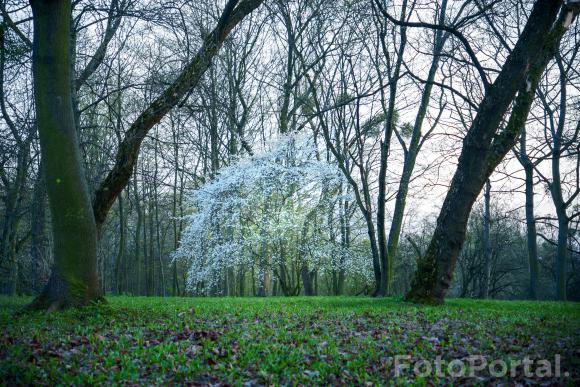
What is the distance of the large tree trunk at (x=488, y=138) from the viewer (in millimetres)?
8859

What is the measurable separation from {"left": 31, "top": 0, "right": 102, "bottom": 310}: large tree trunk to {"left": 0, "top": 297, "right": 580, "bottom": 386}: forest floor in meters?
0.54

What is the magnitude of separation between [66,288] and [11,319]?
82 cm

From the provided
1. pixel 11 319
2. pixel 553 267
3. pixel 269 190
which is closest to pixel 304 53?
pixel 269 190

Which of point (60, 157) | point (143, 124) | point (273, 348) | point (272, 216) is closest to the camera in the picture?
point (273, 348)

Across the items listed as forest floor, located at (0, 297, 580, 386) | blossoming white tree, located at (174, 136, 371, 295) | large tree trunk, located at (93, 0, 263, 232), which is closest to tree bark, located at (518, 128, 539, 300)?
blossoming white tree, located at (174, 136, 371, 295)

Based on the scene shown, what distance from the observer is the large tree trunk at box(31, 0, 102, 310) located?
705 centimetres

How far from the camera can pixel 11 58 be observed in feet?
28.9

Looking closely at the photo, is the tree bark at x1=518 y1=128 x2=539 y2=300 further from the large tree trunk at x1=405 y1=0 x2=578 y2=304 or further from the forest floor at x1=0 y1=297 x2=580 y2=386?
the forest floor at x1=0 y1=297 x2=580 y2=386

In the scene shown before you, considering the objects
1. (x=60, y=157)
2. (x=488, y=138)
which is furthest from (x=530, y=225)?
(x=60, y=157)

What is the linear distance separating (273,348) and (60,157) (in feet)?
15.0

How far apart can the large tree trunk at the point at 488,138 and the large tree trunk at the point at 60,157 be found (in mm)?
6541

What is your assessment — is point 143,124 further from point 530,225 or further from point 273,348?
point 530,225

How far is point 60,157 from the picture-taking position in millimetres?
7070

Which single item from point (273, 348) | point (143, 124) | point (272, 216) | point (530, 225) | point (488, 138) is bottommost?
point (273, 348)
